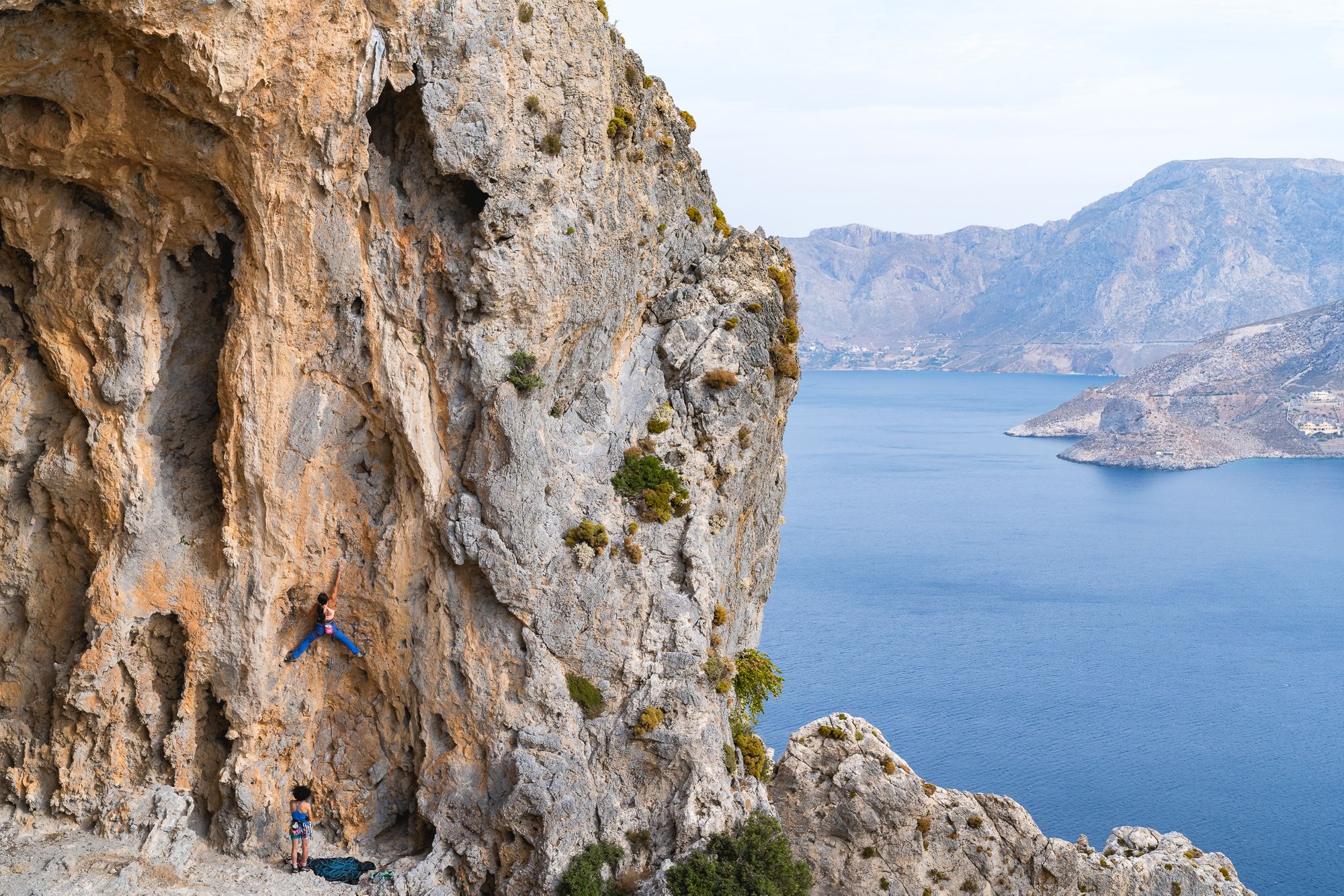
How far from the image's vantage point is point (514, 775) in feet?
76.9

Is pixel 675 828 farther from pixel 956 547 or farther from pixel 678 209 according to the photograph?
pixel 956 547

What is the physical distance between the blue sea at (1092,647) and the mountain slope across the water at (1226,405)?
1045 inches

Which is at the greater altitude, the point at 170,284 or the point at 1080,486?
the point at 170,284

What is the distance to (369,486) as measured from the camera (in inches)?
942

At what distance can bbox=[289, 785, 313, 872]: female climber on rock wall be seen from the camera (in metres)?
23.5

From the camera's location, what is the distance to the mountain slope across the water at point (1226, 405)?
157625mm

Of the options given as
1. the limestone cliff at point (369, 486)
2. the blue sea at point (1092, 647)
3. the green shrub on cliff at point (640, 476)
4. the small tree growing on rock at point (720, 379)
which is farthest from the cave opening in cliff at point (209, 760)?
the blue sea at point (1092, 647)

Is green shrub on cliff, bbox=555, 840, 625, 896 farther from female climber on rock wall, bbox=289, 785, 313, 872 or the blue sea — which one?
the blue sea

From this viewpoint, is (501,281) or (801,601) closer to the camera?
(501,281)

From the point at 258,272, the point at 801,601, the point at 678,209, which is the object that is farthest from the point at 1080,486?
the point at 258,272

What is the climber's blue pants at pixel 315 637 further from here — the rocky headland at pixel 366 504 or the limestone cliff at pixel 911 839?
the limestone cliff at pixel 911 839

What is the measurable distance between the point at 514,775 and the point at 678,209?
14.4 metres

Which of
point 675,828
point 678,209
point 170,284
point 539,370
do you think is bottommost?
point 675,828

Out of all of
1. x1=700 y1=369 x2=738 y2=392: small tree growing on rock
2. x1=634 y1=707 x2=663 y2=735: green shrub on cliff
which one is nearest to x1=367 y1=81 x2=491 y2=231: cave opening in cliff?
x1=700 y1=369 x2=738 y2=392: small tree growing on rock
